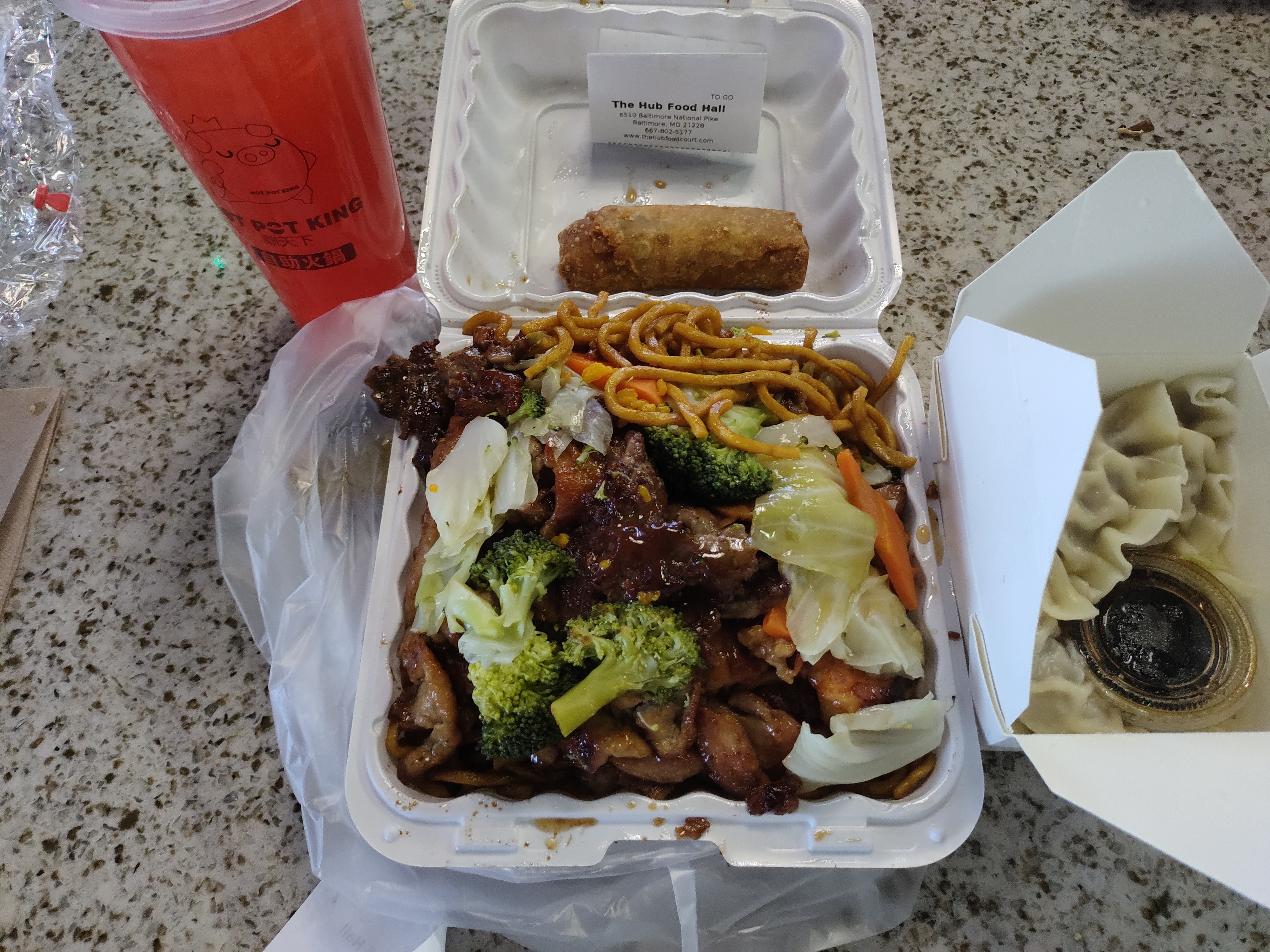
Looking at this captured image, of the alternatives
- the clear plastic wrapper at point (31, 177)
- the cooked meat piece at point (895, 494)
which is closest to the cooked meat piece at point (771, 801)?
the cooked meat piece at point (895, 494)

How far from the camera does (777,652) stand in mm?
1264

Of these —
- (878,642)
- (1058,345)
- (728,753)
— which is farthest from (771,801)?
(1058,345)

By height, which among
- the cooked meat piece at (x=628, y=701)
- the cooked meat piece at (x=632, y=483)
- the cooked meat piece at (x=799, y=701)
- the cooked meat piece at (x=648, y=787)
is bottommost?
the cooked meat piece at (x=799, y=701)

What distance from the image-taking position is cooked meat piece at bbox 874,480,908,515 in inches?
55.9

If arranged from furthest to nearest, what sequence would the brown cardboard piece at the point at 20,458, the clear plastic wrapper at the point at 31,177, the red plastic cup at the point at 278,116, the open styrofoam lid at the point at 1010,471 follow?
1. the clear plastic wrapper at the point at 31,177
2. the brown cardboard piece at the point at 20,458
3. the red plastic cup at the point at 278,116
4. the open styrofoam lid at the point at 1010,471

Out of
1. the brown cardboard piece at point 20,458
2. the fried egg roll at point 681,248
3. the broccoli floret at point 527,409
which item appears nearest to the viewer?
the broccoli floret at point 527,409

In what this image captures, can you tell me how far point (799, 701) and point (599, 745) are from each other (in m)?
0.36

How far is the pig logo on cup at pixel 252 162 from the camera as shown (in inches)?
48.4

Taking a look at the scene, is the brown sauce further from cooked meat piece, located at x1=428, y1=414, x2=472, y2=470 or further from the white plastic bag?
cooked meat piece, located at x1=428, y1=414, x2=472, y2=470

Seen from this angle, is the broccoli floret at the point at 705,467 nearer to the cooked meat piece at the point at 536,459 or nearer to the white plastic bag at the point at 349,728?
the cooked meat piece at the point at 536,459

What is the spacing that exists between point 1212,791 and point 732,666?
67 cm

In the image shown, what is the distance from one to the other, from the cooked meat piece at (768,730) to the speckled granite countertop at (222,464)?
1.20 feet

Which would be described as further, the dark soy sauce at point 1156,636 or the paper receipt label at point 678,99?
the paper receipt label at point 678,99

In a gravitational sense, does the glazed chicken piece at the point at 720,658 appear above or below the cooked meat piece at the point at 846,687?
above
